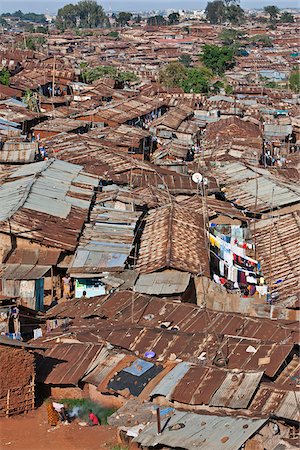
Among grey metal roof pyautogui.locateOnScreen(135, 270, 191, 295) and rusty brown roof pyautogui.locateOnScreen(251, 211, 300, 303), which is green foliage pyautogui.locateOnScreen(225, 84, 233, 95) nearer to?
rusty brown roof pyautogui.locateOnScreen(251, 211, 300, 303)

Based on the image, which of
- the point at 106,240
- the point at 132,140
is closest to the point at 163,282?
the point at 106,240

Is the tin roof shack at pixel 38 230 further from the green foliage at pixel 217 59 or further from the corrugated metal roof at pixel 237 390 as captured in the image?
the green foliage at pixel 217 59

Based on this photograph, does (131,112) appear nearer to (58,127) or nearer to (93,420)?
(58,127)

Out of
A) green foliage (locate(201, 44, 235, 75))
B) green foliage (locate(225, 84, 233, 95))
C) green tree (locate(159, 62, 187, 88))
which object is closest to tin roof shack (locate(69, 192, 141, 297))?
green foliage (locate(225, 84, 233, 95))

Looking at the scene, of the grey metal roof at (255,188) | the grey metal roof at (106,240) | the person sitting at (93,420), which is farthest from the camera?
the grey metal roof at (255,188)

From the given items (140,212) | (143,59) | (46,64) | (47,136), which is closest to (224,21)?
(143,59)

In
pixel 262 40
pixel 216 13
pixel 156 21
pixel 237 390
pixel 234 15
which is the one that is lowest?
pixel 237 390

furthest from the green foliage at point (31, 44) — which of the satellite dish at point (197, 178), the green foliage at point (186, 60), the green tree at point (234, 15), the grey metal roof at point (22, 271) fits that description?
the grey metal roof at point (22, 271)
